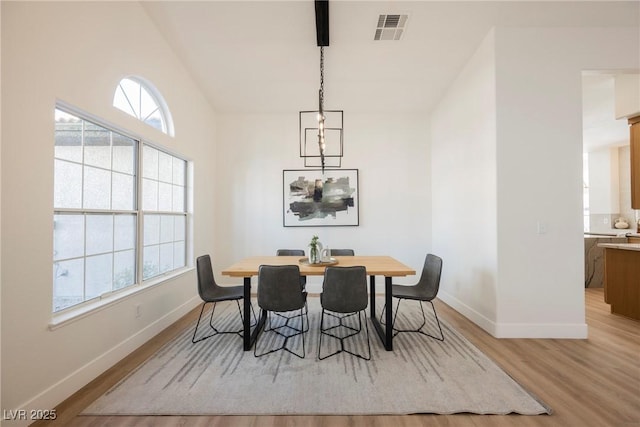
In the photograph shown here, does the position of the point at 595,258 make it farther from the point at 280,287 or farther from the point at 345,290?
the point at 280,287

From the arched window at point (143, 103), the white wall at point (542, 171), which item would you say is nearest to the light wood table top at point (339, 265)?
the white wall at point (542, 171)

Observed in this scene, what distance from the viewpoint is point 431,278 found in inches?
116

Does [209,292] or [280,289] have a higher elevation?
[280,289]

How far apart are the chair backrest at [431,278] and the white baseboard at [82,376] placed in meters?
2.94

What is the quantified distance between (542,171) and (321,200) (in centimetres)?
307

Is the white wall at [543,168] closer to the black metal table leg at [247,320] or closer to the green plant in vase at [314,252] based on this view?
the green plant in vase at [314,252]

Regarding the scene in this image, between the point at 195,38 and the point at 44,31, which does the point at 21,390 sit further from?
the point at 195,38

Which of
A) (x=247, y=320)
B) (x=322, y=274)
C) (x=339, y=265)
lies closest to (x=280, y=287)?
(x=322, y=274)

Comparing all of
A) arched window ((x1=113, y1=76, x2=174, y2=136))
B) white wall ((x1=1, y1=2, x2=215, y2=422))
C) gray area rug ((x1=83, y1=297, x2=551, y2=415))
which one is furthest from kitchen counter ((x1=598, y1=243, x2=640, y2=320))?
arched window ((x1=113, y1=76, x2=174, y2=136))

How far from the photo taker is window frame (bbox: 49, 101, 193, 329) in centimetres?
194

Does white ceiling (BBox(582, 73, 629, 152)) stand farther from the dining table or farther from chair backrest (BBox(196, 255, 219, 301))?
chair backrest (BBox(196, 255, 219, 301))

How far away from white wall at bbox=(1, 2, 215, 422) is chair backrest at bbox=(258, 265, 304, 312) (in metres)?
1.33

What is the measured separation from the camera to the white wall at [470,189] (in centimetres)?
294

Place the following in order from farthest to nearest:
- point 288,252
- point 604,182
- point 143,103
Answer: point 604,182 → point 288,252 → point 143,103
